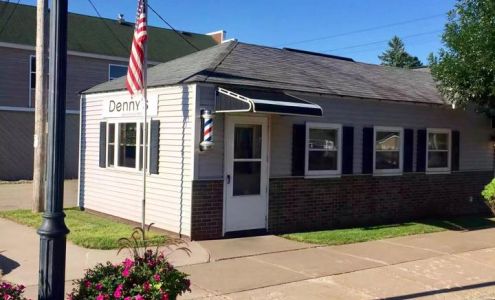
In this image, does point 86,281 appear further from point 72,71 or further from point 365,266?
point 72,71

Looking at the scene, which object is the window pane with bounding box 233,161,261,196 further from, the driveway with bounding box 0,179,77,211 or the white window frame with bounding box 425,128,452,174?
the driveway with bounding box 0,179,77,211

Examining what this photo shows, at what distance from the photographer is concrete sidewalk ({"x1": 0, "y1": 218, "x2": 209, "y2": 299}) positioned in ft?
24.4

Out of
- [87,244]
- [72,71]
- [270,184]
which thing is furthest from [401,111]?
[72,71]

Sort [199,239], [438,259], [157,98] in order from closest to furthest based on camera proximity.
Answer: [438,259]
[199,239]
[157,98]

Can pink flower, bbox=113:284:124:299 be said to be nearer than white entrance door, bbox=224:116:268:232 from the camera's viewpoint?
Yes

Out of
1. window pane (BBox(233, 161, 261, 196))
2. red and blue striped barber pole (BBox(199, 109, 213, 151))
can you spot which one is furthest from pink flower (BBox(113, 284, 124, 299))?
window pane (BBox(233, 161, 261, 196))

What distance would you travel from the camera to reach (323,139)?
468 inches

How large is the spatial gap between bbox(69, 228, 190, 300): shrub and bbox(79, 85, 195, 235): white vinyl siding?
17.0ft

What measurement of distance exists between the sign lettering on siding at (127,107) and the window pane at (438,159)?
6.96m

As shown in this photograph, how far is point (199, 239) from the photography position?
10125 mm

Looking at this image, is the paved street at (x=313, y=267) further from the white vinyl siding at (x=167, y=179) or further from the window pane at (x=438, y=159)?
the window pane at (x=438, y=159)

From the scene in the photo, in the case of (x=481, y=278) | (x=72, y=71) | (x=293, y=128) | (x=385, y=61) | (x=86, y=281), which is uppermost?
(x=385, y=61)

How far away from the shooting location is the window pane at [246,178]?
10.6 metres

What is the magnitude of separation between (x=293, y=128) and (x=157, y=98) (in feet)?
8.82
